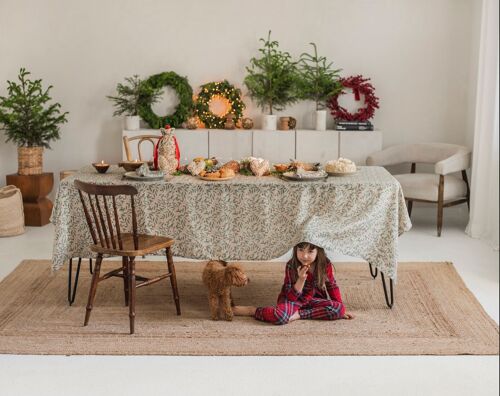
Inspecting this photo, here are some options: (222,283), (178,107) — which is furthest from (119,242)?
(178,107)

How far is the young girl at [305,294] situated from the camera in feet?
13.8

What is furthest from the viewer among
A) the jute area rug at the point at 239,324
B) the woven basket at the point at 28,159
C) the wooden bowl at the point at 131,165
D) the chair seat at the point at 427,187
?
the woven basket at the point at 28,159

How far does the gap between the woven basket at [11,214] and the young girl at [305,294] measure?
306 centimetres

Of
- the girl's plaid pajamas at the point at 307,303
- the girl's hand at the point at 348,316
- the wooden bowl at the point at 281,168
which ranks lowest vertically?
the girl's hand at the point at 348,316

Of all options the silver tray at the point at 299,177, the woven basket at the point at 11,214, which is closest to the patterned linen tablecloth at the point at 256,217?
the silver tray at the point at 299,177

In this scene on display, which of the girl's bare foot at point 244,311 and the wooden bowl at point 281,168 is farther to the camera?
the wooden bowl at point 281,168

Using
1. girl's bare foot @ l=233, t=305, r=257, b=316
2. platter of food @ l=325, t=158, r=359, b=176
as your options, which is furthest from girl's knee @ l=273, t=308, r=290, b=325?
platter of food @ l=325, t=158, r=359, b=176

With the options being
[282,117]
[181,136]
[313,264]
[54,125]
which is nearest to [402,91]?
[282,117]

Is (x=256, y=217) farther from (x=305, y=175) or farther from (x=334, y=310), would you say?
(x=334, y=310)

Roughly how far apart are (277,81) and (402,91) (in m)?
1.26

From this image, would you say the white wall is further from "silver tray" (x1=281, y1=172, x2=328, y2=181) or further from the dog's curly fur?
the dog's curly fur

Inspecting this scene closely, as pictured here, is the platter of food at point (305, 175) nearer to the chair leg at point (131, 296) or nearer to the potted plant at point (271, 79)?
the chair leg at point (131, 296)

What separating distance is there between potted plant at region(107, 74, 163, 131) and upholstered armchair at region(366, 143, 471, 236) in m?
2.19

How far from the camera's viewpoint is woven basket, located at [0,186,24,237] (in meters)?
6.61
